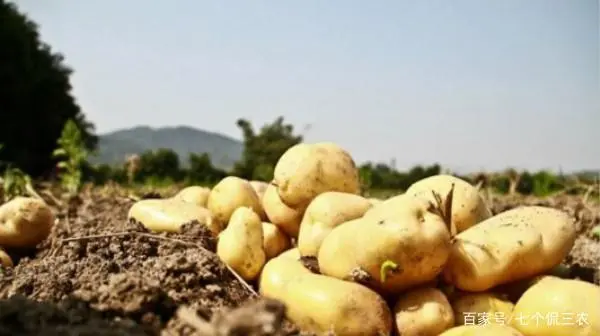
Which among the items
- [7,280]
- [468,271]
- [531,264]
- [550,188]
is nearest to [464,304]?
[468,271]

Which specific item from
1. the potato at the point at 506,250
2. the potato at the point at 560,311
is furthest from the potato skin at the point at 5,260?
the potato at the point at 560,311

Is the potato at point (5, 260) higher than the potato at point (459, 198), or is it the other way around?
the potato at point (459, 198)

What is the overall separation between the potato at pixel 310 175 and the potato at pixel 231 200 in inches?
13.2

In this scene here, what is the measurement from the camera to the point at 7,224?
365cm

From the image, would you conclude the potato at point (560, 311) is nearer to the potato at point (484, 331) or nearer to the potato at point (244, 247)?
the potato at point (484, 331)

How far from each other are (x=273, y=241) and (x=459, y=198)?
79 centimetres

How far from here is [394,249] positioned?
2.40m

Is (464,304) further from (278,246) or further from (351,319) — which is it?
(278,246)

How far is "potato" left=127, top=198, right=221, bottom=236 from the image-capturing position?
10.8ft

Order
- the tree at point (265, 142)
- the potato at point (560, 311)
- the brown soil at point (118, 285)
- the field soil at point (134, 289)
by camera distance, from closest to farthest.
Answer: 1. the field soil at point (134, 289)
2. the brown soil at point (118, 285)
3. the potato at point (560, 311)
4. the tree at point (265, 142)

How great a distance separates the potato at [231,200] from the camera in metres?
3.42

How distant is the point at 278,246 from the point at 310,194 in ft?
0.90

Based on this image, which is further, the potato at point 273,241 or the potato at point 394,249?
the potato at point 273,241

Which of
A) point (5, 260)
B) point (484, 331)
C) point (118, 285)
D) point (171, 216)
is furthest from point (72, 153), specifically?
point (484, 331)
